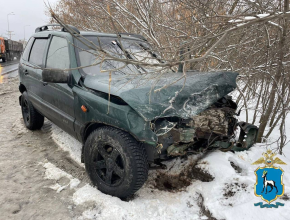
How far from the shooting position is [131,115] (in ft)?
7.42

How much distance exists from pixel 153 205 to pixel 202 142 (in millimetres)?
919

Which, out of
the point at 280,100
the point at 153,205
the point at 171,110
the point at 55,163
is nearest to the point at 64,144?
the point at 55,163

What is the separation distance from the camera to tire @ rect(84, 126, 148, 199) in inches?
91.4

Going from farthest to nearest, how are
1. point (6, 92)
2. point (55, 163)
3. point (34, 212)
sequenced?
point (6, 92), point (55, 163), point (34, 212)

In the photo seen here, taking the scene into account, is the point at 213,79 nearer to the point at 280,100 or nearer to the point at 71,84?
the point at 280,100

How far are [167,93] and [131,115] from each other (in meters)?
0.46

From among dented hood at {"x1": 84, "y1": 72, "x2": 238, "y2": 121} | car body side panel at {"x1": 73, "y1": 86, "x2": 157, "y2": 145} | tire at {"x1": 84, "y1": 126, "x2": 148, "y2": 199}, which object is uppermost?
dented hood at {"x1": 84, "y1": 72, "x2": 238, "y2": 121}

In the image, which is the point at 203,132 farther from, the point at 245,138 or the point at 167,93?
the point at 245,138

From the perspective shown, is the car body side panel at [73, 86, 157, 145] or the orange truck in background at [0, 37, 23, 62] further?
the orange truck in background at [0, 37, 23, 62]

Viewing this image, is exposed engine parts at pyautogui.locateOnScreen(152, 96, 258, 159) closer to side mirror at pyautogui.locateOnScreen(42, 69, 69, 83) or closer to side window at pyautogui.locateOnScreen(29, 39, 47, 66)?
side mirror at pyautogui.locateOnScreen(42, 69, 69, 83)

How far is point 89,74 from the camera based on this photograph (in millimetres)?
2893

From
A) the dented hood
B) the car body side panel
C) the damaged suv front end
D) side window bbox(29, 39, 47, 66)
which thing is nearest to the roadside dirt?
the car body side panel

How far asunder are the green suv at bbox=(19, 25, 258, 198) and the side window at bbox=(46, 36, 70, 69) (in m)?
0.01

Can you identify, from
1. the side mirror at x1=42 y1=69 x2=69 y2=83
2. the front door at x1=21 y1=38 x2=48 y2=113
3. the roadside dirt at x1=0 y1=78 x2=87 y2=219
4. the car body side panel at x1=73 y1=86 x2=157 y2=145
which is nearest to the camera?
the car body side panel at x1=73 y1=86 x2=157 y2=145
